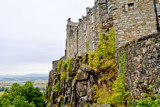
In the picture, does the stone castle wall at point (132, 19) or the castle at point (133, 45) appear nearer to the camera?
the castle at point (133, 45)

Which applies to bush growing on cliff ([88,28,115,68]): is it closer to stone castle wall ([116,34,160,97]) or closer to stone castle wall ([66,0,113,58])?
stone castle wall ([66,0,113,58])

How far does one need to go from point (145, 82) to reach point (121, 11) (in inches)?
264

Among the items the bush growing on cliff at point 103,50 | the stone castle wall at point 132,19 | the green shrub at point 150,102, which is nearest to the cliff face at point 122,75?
the bush growing on cliff at point 103,50

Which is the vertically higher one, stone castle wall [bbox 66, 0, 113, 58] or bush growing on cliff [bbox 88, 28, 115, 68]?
stone castle wall [bbox 66, 0, 113, 58]

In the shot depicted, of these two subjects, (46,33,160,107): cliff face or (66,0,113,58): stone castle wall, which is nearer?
(46,33,160,107): cliff face

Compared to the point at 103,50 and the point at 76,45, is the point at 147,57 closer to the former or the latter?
the point at 103,50

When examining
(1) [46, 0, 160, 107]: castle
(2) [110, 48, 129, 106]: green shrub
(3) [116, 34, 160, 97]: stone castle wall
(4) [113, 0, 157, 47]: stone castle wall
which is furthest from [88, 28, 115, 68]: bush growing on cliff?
(3) [116, 34, 160, 97]: stone castle wall

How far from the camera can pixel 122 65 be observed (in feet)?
32.2

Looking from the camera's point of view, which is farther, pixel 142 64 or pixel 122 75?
pixel 122 75

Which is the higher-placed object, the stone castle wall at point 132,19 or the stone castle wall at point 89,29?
the stone castle wall at point 89,29

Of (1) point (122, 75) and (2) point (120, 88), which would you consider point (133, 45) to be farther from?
(2) point (120, 88)


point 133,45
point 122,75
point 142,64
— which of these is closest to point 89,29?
point 122,75

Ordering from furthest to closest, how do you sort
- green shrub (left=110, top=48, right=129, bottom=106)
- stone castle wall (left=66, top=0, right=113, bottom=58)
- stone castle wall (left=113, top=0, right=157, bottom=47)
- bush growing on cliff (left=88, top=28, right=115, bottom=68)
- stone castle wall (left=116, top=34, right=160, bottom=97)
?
1. stone castle wall (left=66, top=0, right=113, bottom=58)
2. bush growing on cliff (left=88, top=28, right=115, bottom=68)
3. stone castle wall (left=113, top=0, right=157, bottom=47)
4. green shrub (left=110, top=48, right=129, bottom=106)
5. stone castle wall (left=116, top=34, right=160, bottom=97)

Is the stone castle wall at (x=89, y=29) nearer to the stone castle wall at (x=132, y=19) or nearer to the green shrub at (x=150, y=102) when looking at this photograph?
the stone castle wall at (x=132, y=19)
